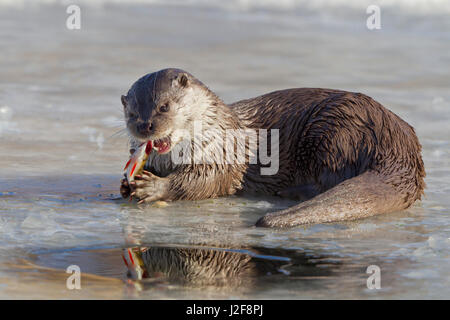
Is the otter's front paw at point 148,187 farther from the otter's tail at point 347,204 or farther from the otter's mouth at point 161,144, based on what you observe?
the otter's tail at point 347,204

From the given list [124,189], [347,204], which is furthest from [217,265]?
[124,189]

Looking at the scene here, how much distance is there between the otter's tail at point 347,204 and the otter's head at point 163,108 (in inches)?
30.0

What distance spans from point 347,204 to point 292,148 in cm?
85

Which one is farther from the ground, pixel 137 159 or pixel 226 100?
pixel 226 100

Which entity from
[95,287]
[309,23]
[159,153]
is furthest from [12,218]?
[309,23]

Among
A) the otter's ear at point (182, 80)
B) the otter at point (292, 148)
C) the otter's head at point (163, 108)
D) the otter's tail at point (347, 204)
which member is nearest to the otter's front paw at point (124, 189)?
the otter at point (292, 148)

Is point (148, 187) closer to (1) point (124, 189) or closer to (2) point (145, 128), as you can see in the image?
(1) point (124, 189)

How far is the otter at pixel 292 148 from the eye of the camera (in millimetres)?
3910

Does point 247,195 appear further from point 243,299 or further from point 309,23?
point 309,23

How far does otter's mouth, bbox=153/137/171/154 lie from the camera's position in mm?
4066

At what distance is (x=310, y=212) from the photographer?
353 cm

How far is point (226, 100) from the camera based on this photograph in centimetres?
661

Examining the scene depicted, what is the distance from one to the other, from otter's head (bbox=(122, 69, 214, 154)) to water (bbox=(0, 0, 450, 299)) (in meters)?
0.22

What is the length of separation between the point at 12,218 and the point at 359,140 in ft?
5.63
